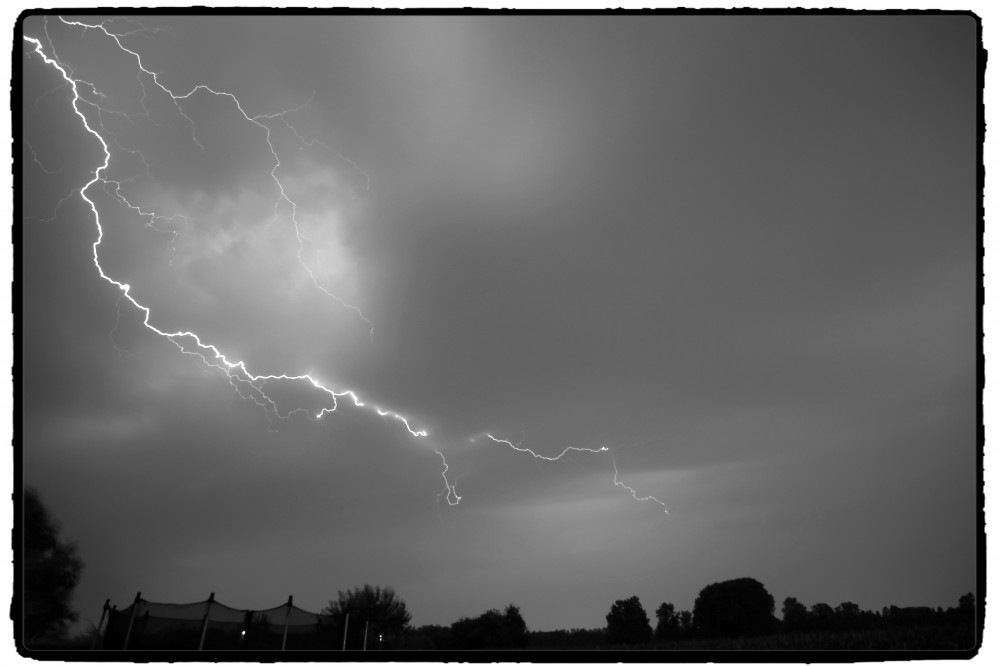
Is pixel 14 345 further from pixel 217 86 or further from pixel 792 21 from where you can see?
pixel 792 21

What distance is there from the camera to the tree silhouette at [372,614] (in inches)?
322

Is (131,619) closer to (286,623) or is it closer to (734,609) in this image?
(286,623)

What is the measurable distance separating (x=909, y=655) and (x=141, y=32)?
1176 centimetres

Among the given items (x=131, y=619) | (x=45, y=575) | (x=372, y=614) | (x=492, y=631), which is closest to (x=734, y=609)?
(x=492, y=631)

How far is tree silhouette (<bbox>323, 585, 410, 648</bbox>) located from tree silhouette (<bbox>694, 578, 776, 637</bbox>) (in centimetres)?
490

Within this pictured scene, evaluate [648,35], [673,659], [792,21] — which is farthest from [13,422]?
[792,21]

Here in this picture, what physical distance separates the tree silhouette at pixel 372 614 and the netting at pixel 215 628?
0.21 meters

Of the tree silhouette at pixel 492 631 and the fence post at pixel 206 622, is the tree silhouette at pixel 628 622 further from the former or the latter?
the fence post at pixel 206 622

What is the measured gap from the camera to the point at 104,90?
8.06 m

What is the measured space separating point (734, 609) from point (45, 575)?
35.5ft

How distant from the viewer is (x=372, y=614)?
31.3 feet

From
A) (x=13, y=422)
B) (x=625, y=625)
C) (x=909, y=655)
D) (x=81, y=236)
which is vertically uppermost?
(x=81, y=236)

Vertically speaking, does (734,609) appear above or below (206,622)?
above

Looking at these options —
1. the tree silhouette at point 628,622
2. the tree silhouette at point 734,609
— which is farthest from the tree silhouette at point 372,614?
the tree silhouette at point 734,609
